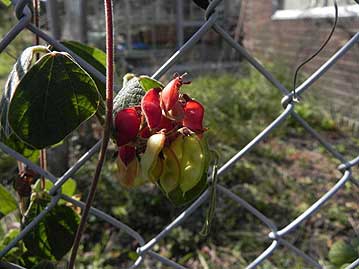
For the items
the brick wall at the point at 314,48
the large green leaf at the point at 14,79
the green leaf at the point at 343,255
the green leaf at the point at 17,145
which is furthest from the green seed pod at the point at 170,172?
the brick wall at the point at 314,48

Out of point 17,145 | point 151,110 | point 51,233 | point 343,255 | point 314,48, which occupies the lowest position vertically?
point 314,48

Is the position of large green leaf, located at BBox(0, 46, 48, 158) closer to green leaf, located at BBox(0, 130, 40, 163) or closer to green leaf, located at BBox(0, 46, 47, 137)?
green leaf, located at BBox(0, 46, 47, 137)

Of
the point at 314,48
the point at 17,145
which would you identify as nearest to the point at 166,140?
the point at 17,145

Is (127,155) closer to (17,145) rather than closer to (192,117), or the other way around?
(192,117)

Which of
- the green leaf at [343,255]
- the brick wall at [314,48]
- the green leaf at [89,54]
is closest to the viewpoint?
the green leaf at [89,54]

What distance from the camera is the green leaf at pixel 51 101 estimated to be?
369 millimetres

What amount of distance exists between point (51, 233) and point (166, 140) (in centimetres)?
29

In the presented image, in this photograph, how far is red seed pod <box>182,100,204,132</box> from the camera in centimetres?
38

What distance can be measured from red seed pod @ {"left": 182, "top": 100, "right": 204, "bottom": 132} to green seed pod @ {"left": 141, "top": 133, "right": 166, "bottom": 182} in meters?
0.03

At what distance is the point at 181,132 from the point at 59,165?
1.19 meters

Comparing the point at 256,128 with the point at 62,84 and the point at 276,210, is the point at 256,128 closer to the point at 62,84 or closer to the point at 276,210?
the point at 276,210

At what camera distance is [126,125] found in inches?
15.1

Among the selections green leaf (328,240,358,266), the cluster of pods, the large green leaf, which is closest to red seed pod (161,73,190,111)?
the cluster of pods

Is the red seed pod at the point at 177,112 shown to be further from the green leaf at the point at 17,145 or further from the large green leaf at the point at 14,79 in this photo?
the green leaf at the point at 17,145
